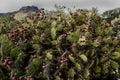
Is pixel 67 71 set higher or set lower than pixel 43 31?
lower

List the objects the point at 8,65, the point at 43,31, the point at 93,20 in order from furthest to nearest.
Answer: the point at 93,20 → the point at 43,31 → the point at 8,65

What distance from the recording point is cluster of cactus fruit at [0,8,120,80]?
1027 centimetres

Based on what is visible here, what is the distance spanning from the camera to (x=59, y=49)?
10516mm

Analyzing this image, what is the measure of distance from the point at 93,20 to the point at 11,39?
2.60 m

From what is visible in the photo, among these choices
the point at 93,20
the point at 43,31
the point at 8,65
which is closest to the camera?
the point at 8,65

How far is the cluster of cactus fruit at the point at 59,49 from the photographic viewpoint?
10271mm

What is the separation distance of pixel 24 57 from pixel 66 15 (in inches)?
90.9

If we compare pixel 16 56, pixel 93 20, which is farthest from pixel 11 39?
pixel 93 20

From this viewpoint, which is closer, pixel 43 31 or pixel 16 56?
pixel 16 56

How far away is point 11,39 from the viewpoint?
10.8 metres

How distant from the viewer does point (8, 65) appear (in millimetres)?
10203

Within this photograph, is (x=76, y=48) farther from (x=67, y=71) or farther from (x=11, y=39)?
(x=11, y=39)

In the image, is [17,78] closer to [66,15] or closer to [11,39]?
[11,39]

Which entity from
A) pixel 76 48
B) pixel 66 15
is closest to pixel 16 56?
pixel 76 48
